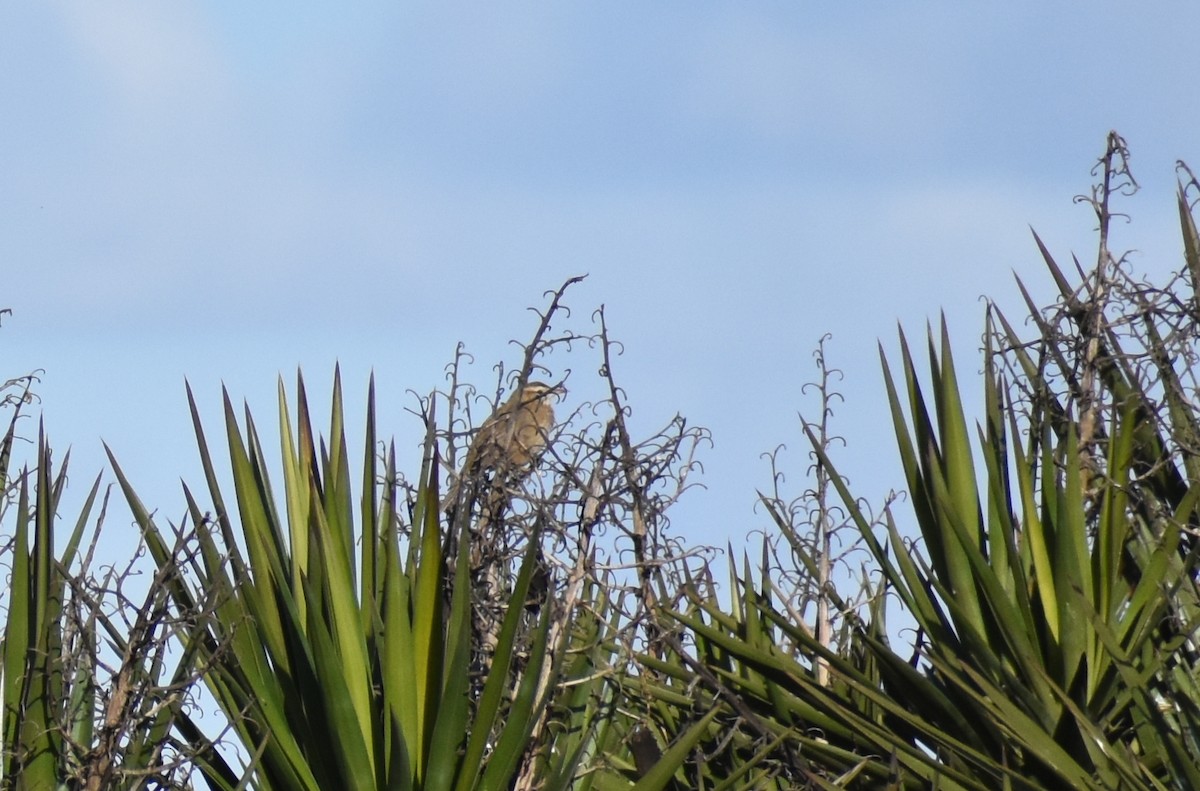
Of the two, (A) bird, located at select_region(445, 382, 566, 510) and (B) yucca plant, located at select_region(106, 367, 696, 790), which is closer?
(B) yucca plant, located at select_region(106, 367, 696, 790)

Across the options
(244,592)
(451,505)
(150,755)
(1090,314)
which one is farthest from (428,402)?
(1090,314)

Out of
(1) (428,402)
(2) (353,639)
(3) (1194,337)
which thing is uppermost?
(1) (428,402)

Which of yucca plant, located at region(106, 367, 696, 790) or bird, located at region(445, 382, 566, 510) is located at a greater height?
bird, located at region(445, 382, 566, 510)

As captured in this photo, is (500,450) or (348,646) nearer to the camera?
(348,646)

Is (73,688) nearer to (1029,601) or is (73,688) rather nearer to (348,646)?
(348,646)

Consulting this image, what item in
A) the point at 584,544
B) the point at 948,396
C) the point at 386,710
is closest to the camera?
the point at 386,710

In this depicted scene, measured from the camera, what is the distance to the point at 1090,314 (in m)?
4.35

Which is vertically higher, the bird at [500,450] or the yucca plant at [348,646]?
the bird at [500,450]

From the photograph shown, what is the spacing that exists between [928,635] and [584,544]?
1.02 meters

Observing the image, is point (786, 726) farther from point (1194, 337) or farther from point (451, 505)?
point (1194, 337)

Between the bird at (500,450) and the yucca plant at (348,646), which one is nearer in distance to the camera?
the yucca plant at (348,646)

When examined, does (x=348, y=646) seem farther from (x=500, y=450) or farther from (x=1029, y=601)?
(x=1029, y=601)

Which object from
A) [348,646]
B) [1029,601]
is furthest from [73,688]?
[1029,601]

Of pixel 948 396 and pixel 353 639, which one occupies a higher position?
pixel 948 396
